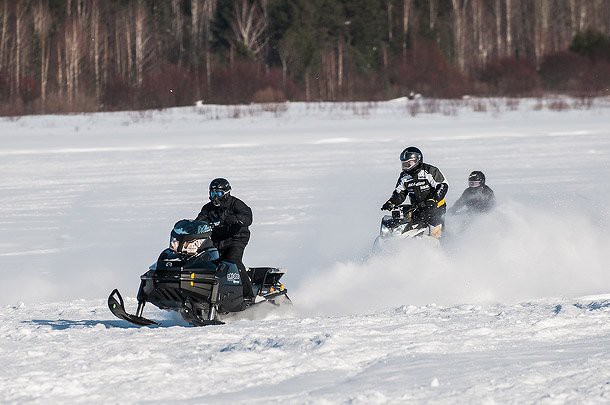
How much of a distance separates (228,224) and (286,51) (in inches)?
1952

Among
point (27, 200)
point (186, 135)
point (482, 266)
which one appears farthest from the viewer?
point (186, 135)

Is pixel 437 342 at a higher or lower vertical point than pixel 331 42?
lower

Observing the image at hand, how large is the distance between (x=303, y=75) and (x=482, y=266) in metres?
48.8

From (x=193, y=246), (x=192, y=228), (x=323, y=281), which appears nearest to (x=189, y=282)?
(x=193, y=246)

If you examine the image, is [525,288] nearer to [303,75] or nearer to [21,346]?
[21,346]

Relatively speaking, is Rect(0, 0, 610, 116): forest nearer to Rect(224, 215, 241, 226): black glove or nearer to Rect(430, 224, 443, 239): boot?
Rect(430, 224, 443, 239): boot

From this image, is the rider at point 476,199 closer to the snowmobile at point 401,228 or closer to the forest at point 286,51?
the snowmobile at point 401,228

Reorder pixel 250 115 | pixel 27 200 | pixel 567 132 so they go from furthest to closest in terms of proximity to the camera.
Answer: pixel 250 115, pixel 567 132, pixel 27 200

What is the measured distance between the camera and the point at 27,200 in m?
21.0

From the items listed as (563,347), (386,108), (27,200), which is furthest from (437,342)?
(386,108)

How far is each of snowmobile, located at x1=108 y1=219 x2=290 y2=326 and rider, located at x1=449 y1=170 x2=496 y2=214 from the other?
492cm

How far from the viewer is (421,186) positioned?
1268cm

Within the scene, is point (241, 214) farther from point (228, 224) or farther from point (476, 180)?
point (476, 180)

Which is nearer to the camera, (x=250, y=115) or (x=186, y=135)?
(x=186, y=135)
